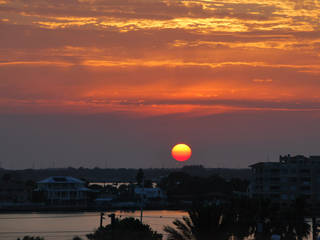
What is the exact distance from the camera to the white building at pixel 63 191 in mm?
172375

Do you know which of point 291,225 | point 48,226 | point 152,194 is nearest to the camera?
point 291,225

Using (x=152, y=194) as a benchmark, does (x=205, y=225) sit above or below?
below

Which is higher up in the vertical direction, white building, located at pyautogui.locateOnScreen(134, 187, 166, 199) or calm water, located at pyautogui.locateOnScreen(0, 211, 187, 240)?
white building, located at pyautogui.locateOnScreen(134, 187, 166, 199)

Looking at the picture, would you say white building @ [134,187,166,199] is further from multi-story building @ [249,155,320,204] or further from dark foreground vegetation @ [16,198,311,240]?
dark foreground vegetation @ [16,198,311,240]

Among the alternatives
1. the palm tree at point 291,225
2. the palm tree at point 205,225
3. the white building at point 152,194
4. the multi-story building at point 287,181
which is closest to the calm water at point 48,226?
the multi-story building at point 287,181

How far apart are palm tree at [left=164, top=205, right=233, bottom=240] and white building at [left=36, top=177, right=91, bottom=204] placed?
137973mm

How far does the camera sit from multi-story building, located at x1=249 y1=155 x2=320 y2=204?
4825 inches

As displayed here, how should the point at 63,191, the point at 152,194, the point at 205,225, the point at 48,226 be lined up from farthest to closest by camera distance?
the point at 152,194 → the point at 63,191 → the point at 48,226 → the point at 205,225

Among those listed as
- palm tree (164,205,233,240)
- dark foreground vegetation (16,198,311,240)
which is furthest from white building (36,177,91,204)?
palm tree (164,205,233,240)

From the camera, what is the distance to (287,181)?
405ft

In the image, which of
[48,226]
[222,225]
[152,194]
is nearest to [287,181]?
[48,226]

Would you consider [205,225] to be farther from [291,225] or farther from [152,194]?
[152,194]

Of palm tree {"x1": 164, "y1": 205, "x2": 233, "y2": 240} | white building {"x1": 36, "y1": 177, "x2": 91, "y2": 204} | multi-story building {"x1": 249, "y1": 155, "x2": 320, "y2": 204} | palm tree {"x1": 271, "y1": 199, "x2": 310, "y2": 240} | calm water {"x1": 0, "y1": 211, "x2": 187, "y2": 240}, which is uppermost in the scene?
white building {"x1": 36, "y1": 177, "x2": 91, "y2": 204}

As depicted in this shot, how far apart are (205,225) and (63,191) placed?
140824mm
